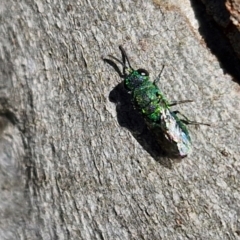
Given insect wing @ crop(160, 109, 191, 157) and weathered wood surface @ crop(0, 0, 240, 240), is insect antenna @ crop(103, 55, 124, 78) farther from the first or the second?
insect wing @ crop(160, 109, 191, 157)

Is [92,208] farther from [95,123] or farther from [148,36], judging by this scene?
[148,36]

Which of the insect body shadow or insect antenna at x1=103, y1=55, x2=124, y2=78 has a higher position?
insect antenna at x1=103, y1=55, x2=124, y2=78

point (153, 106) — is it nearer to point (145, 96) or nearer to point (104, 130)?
point (145, 96)

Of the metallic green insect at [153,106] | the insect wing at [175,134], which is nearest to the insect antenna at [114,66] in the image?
the metallic green insect at [153,106]

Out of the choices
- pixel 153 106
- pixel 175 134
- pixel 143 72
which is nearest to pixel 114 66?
pixel 143 72

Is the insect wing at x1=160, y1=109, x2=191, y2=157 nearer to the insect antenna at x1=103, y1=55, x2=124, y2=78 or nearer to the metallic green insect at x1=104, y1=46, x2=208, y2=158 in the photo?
the metallic green insect at x1=104, y1=46, x2=208, y2=158

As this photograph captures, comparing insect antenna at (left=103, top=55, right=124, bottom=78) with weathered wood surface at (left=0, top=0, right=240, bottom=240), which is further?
insect antenna at (left=103, top=55, right=124, bottom=78)

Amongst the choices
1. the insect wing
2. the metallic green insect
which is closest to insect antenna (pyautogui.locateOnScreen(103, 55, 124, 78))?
the metallic green insect
